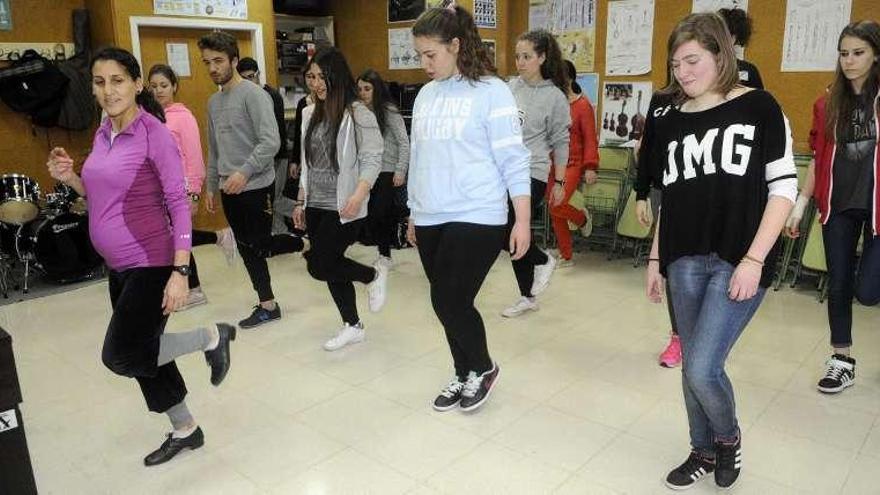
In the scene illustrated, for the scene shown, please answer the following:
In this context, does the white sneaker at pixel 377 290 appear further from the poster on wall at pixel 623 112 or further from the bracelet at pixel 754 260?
the poster on wall at pixel 623 112

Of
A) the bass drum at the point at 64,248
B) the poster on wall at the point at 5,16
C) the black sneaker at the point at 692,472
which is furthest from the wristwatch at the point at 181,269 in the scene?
the poster on wall at the point at 5,16

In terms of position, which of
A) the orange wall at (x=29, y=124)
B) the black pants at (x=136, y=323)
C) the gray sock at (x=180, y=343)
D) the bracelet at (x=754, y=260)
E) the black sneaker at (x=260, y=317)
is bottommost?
the black sneaker at (x=260, y=317)

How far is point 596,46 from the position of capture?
5.73m

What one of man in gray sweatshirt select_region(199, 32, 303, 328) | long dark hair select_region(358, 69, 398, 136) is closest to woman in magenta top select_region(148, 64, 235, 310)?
man in gray sweatshirt select_region(199, 32, 303, 328)

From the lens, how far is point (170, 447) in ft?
8.20

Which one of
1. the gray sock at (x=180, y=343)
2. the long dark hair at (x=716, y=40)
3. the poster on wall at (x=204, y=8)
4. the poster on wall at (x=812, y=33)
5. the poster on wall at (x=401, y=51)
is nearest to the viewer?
the long dark hair at (x=716, y=40)

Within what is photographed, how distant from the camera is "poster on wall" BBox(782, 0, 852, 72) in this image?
14.8ft

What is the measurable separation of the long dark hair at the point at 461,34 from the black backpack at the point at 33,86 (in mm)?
4235

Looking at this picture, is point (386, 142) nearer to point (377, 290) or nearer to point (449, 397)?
point (377, 290)

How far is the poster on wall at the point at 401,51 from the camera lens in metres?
6.54

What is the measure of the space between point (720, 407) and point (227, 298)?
345 centimetres

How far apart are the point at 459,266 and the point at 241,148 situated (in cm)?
176

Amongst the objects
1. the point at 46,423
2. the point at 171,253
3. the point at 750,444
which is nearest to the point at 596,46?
the point at 750,444

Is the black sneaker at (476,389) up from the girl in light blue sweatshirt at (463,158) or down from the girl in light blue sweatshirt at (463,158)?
down
